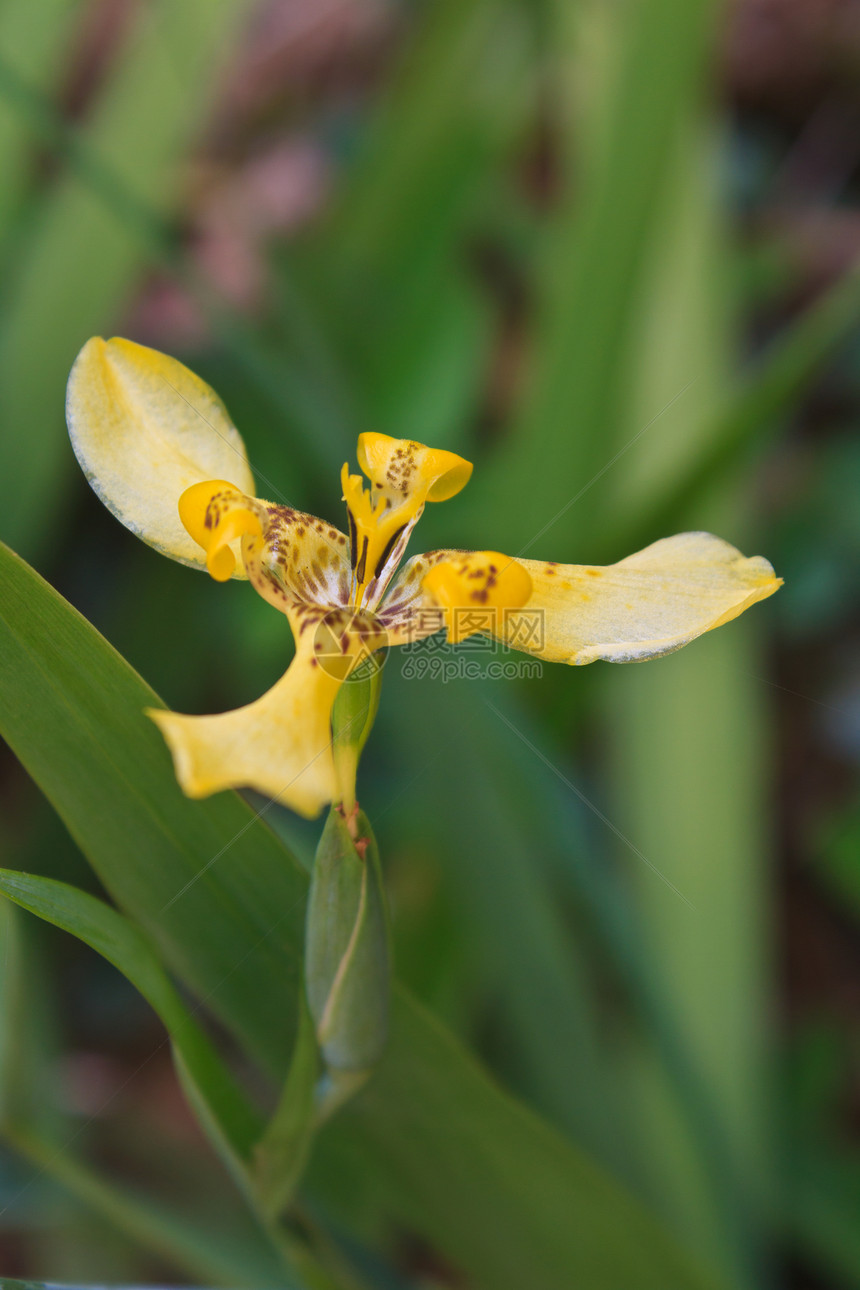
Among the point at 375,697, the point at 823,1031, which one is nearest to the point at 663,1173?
the point at 823,1031

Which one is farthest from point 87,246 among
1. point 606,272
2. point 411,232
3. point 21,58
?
point 606,272

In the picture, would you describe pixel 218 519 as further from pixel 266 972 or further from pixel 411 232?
pixel 411 232

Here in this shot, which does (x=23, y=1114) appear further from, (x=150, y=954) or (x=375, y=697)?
(x=375, y=697)

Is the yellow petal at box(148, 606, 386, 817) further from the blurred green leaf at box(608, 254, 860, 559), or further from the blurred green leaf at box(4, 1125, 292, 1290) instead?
the blurred green leaf at box(608, 254, 860, 559)

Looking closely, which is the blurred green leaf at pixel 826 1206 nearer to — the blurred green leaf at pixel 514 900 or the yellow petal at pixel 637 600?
the blurred green leaf at pixel 514 900

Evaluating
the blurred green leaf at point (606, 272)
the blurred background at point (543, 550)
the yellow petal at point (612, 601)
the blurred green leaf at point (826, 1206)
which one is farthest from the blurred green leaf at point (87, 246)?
the blurred green leaf at point (826, 1206)
